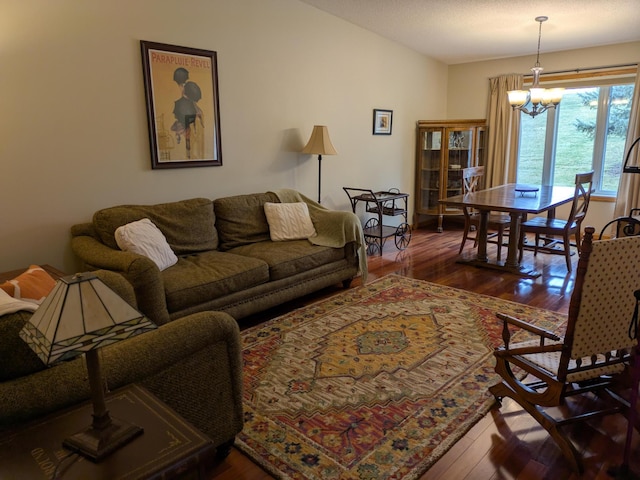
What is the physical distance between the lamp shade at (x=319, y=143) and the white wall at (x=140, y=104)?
0.21 metres

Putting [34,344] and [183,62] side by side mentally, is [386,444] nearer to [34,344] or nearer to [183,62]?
[34,344]

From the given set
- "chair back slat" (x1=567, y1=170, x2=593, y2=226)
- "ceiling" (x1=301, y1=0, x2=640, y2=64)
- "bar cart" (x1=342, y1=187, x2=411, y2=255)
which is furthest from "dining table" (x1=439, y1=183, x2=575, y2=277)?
"ceiling" (x1=301, y1=0, x2=640, y2=64)

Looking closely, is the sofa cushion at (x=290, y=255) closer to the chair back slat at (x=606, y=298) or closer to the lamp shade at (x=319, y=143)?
the lamp shade at (x=319, y=143)

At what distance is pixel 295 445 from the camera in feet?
Result: 6.36

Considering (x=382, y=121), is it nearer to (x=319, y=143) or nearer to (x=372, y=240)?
(x=372, y=240)

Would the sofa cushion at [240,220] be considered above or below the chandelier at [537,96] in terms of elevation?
below

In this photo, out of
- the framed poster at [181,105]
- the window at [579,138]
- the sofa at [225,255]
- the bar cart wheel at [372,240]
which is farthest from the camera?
the window at [579,138]

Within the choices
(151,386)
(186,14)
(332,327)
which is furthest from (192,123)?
(151,386)

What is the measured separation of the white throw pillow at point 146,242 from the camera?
2807mm

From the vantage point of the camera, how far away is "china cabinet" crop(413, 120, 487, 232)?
614 centimetres

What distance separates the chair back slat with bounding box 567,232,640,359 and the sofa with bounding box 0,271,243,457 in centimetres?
137

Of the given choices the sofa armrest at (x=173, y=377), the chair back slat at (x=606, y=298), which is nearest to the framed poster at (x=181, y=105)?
the sofa armrest at (x=173, y=377)

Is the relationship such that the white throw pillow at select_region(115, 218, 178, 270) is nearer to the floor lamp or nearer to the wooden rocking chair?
Answer: the floor lamp

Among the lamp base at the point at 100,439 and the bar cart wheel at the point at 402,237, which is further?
the bar cart wheel at the point at 402,237
